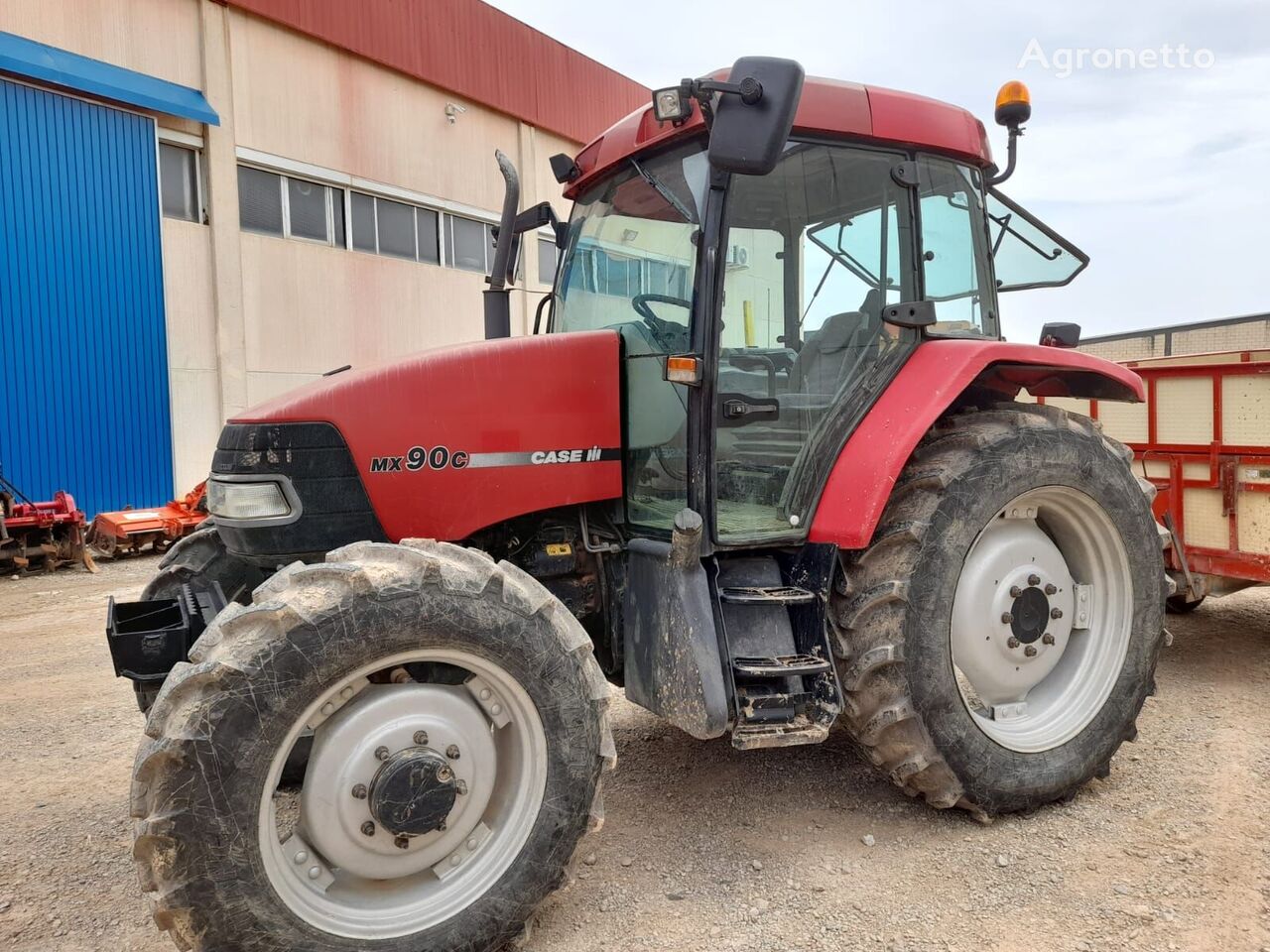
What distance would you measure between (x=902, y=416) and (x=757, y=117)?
1.08 m

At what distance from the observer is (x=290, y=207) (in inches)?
437

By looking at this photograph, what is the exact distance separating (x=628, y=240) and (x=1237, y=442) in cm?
335

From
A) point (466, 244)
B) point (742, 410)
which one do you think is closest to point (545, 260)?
point (466, 244)

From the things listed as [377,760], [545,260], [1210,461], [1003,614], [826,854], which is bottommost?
[826,854]

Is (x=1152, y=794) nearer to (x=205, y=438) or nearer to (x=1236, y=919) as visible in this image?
(x=1236, y=919)

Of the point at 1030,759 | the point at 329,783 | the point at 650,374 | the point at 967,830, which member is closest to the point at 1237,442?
the point at 1030,759

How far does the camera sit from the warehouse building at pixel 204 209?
9133mm

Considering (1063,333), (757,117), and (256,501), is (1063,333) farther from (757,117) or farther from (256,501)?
(256,501)

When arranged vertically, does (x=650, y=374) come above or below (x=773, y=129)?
below

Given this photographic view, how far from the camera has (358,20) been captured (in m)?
11.5

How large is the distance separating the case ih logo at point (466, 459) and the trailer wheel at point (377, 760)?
35 cm

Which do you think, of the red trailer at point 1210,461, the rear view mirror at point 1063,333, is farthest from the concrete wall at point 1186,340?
the rear view mirror at point 1063,333

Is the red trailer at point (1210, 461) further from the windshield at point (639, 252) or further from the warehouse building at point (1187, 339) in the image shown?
the warehouse building at point (1187, 339)

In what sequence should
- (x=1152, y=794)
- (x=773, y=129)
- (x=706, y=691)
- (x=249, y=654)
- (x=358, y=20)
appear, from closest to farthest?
(x=249, y=654)
(x=773, y=129)
(x=706, y=691)
(x=1152, y=794)
(x=358, y=20)
